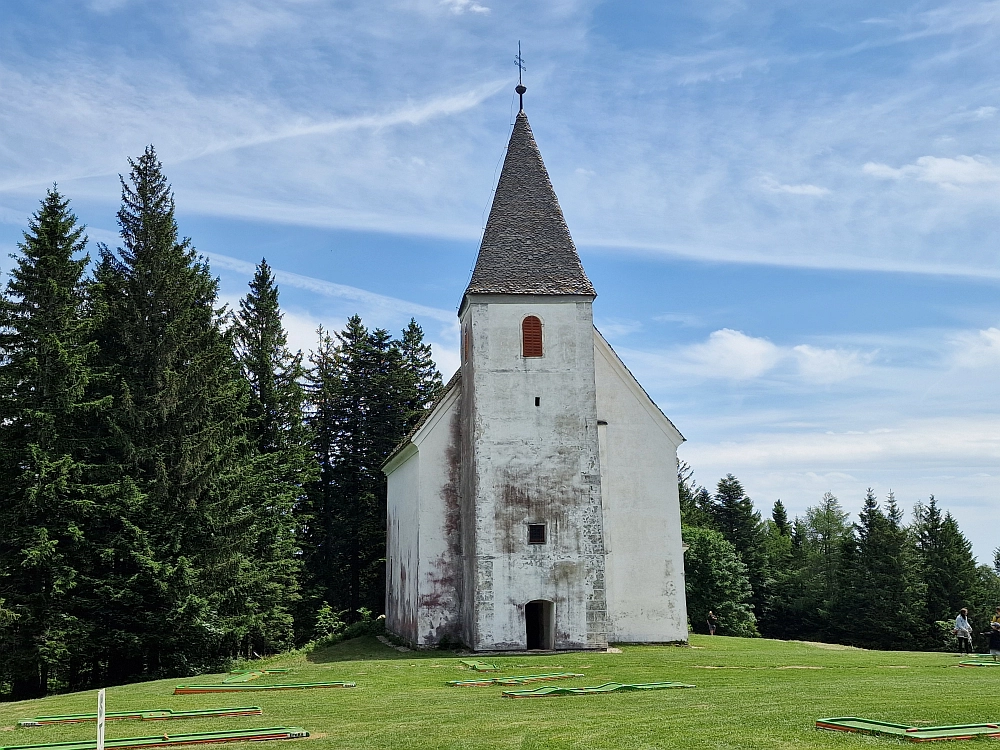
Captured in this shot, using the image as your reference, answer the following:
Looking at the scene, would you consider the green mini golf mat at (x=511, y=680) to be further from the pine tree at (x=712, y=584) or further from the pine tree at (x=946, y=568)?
the pine tree at (x=946, y=568)

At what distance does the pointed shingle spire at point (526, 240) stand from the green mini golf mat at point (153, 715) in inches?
685

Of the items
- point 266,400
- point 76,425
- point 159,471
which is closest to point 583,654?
point 159,471

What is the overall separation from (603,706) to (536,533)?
47.0 ft

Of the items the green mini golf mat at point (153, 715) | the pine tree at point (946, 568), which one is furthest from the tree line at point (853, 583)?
the green mini golf mat at point (153, 715)

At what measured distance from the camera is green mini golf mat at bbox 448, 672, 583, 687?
18891 mm

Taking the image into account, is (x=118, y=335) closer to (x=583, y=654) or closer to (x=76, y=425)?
(x=76, y=425)

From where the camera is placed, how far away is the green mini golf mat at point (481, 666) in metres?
22.5

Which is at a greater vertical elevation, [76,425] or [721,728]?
[76,425]

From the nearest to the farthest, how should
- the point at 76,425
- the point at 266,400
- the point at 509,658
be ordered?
the point at 509,658 → the point at 76,425 → the point at 266,400

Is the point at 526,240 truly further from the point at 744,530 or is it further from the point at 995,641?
the point at 744,530

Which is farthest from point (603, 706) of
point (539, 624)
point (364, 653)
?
point (364, 653)

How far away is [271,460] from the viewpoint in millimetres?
41219

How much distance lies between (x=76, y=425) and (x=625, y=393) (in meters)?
19.5

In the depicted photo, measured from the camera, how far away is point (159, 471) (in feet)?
102
